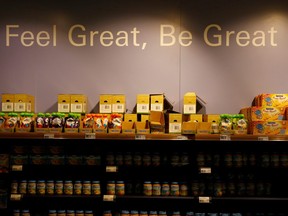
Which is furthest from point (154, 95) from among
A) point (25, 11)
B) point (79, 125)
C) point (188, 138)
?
point (25, 11)

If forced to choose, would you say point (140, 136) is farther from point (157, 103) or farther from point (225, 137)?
point (225, 137)

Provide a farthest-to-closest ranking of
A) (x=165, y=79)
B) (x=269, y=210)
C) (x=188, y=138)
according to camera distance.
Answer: (x=165, y=79) < (x=269, y=210) < (x=188, y=138)

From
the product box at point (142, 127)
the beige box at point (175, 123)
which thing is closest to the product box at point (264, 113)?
the beige box at point (175, 123)

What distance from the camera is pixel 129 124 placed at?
384 cm

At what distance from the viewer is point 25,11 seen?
4.44m

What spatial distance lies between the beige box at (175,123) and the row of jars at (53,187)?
106 cm

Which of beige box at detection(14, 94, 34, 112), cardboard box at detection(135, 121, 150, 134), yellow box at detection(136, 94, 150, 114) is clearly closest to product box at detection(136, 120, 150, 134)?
cardboard box at detection(135, 121, 150, 134)

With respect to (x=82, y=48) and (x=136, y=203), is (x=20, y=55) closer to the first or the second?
(x=82, y=48)

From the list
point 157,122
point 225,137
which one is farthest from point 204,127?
point 157,122

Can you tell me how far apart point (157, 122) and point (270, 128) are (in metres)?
1.25

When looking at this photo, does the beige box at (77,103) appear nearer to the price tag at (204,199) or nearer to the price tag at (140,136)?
the price tag at (140,136)

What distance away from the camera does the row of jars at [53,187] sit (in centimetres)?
387

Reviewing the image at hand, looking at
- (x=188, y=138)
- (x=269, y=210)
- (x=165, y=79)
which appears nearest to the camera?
(x=188, y=138)

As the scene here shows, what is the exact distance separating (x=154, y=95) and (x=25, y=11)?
2042 mm
